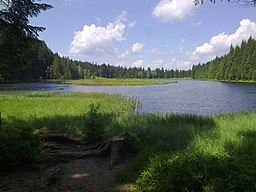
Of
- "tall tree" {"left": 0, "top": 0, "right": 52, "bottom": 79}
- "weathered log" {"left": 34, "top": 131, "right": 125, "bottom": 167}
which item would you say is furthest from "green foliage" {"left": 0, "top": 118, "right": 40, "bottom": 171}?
"tall tree" {"left": 0, "top": 0, "right": 52, "bottom": 79}

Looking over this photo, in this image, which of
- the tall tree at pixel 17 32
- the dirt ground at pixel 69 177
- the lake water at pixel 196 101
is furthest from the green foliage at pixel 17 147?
the lake water at pixel 196 101

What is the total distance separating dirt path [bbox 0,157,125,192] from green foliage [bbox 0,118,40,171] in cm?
35

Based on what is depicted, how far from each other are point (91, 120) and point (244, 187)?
701cm

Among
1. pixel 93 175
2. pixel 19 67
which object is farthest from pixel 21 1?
pixel 93 175

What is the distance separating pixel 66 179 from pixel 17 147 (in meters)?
1.54

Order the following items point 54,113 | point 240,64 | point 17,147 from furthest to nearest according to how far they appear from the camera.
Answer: point 240,64 < point 54,113 < point 17,147

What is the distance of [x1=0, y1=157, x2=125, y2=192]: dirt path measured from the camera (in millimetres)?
6020

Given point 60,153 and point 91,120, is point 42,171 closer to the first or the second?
point 60,153

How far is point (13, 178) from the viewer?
6.63 m

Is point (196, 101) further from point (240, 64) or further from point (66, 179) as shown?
point (240, 64)

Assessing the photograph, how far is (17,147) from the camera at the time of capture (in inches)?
280

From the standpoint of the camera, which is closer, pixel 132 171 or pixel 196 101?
pixel 132 171

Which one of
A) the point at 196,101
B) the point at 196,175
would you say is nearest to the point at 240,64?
the point at 196,101

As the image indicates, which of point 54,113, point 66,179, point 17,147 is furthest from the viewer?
point 54,113
